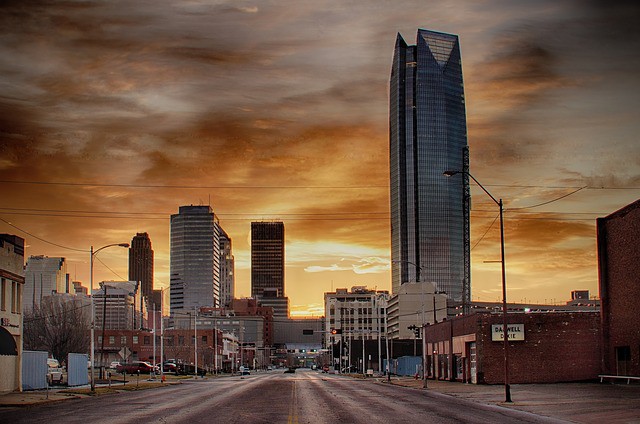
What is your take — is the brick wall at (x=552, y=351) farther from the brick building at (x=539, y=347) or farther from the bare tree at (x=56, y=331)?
the bare tree at (x=56, y=331)

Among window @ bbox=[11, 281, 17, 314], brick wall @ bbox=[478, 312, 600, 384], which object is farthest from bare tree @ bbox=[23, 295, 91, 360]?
brick wall @ bbox=[478, 312, 600, 384]

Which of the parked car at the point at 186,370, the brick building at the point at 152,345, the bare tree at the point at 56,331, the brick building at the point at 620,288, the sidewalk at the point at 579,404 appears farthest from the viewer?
the brick building at the point at 152,345

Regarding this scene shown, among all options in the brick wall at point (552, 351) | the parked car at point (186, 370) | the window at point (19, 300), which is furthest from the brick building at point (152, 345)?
the window at point (19, 300)

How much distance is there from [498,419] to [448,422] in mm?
2623

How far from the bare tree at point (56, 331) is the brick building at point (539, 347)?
71173mm

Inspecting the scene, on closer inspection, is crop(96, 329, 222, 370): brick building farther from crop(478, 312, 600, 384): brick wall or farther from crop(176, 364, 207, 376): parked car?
crop(478, 312, 600, 384): brick wall

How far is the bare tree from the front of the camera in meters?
124

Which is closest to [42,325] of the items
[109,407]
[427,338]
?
[427,338]

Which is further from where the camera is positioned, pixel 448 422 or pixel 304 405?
pixel 304 405

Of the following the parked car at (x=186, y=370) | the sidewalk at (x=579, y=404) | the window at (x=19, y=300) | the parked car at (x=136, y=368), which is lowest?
the parked car at (x=186, y=370)

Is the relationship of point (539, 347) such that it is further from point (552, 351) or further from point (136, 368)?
point (136, 368)

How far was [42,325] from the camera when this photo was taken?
128250mm

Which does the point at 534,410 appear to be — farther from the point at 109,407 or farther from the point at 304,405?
the point at 109,407

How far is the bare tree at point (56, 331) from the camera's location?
124 meters
